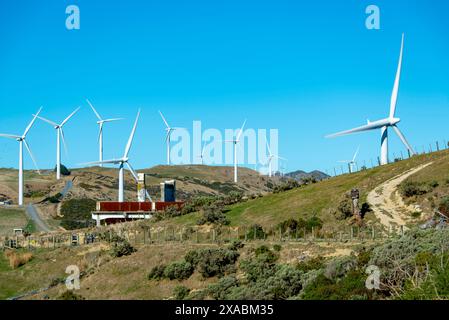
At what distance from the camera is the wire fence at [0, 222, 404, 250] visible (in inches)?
2143

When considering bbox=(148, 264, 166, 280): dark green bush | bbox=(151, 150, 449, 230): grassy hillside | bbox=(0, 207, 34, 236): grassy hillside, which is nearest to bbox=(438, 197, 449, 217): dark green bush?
bbox=(151, 150, 449, 230): grassy hillside

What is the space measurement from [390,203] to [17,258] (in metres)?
38.1

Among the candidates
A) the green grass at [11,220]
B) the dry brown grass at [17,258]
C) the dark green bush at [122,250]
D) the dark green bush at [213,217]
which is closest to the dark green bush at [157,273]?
the dark green bush at [122,250]

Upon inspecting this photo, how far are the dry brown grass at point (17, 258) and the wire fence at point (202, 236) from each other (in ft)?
10.8

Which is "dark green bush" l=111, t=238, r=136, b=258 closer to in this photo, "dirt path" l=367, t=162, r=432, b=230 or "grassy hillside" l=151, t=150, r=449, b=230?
"grassy hillside" l=151, t=150, r=449, b=230

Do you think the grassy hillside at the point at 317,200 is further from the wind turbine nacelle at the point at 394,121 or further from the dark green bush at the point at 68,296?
the dark green bush at the point at 68,296

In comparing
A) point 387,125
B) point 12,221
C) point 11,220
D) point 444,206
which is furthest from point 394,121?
point 11,220

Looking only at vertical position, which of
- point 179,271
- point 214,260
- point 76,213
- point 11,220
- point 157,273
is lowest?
point 157,273

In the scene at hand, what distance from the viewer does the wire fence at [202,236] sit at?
54438mm

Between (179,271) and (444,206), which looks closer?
(179,271)

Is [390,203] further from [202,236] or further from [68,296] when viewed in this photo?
[68,296]

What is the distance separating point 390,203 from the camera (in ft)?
215

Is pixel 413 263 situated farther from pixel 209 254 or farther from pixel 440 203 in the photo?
pixel 440 203
